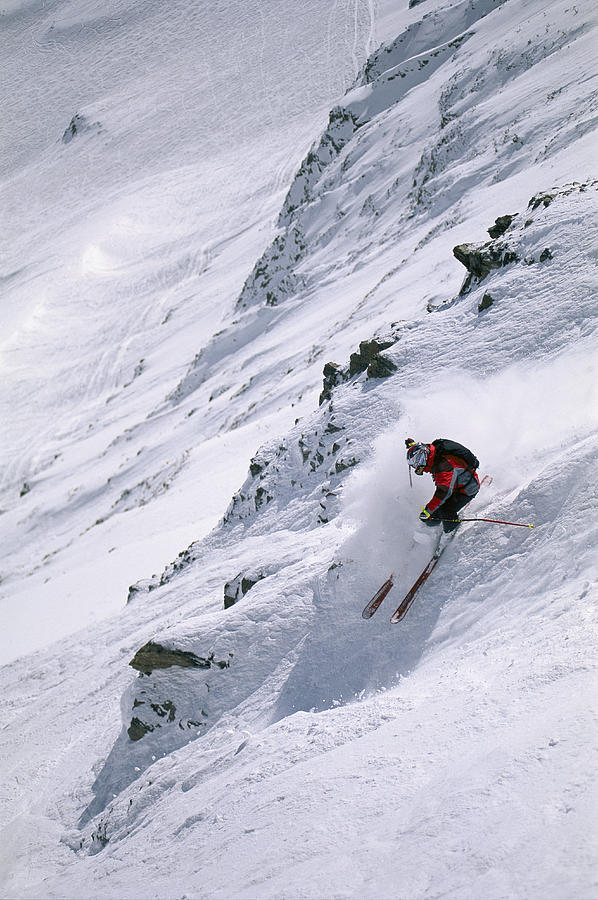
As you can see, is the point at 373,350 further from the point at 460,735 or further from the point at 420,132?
the point at 420,132

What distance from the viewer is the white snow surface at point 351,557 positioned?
5.27 meters

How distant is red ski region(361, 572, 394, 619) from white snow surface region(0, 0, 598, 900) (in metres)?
0.21

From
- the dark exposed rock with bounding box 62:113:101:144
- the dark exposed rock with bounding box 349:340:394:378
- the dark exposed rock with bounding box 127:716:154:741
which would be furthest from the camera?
the dark exposed rock with bounding box 62:113:101:144

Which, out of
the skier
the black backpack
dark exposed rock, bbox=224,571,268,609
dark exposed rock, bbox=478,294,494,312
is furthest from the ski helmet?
dark exposed rock, bbox=478,294,494,312

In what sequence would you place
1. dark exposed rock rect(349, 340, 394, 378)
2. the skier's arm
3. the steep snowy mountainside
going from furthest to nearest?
the steep snowy mountainside → dark exposed rock rect(349, 340, 394, 378) → the skier's arm

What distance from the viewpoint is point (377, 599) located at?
8445 millimetres

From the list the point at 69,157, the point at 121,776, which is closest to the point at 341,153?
the point at 121,776

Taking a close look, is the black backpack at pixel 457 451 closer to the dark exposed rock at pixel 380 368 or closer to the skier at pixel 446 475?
the skier at pixel 446 475

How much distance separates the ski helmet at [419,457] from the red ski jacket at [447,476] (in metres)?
0.05

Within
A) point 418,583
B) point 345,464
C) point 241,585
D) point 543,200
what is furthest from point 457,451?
point 543,200

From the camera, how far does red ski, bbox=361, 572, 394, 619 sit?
8.39 metres

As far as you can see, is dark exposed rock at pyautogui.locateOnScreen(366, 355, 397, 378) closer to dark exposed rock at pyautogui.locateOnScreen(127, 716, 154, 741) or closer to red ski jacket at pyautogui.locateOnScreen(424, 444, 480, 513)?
red ski jacket at pyautogui.locateOnScreen(424, 444, 480, 513)

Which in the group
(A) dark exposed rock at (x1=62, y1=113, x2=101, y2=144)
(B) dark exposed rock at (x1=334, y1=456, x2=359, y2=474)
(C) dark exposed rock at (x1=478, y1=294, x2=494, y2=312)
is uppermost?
(A) dark exposed rock at (x1=62, y1=113, x2=101, y2=144)

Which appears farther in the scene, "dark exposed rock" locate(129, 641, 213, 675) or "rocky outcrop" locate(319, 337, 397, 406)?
"rocky outcrop" locate(319, 337, 397, 406)
